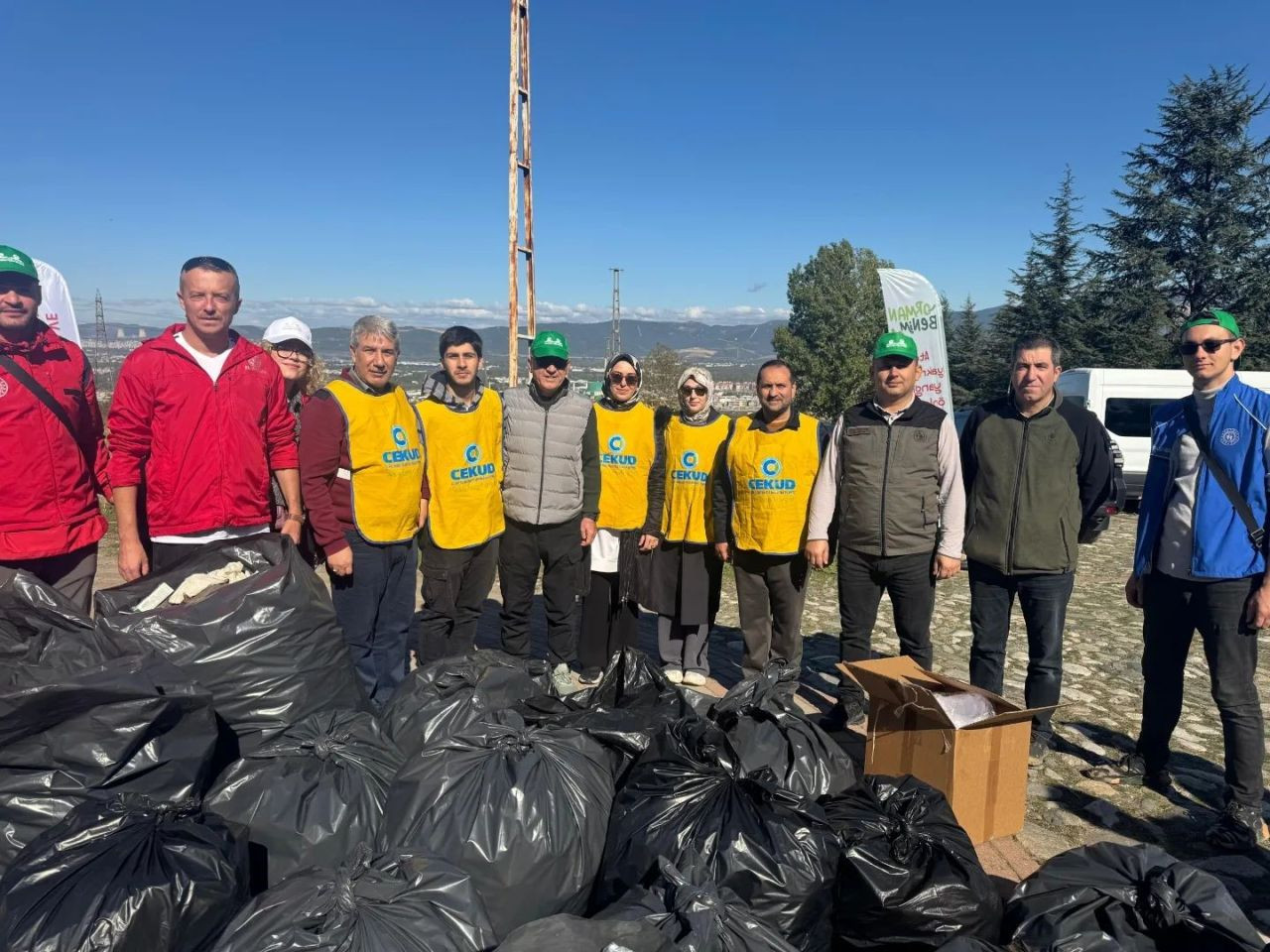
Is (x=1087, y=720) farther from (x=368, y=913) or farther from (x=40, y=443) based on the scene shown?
(x=40, y=443)

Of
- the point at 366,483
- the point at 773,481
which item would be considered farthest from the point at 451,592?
the point at 773,481

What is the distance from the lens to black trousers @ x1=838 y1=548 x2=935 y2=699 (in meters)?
3.66

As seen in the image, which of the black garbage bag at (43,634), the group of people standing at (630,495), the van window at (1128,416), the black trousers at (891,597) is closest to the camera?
the black garbage bag at (43,634)

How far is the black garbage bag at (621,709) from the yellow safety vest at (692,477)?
1.41 m

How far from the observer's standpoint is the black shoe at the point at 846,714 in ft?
13.0

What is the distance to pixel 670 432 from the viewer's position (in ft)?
14.5

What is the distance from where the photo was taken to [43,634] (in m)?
2.52

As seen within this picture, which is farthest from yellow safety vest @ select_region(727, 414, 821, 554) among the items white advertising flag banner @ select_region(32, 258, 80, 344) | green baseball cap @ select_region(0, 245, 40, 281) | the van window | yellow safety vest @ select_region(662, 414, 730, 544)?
the van window

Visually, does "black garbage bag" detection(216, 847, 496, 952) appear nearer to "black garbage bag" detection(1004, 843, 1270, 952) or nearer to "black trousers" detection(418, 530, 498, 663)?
"black garbage bag" detection(1004, 843, 1270, 952)

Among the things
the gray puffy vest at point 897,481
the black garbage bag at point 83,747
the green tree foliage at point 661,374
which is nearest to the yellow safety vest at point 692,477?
the gray puffy vest at point 897,481

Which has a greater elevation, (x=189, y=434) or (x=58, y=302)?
(x=58, y=302)

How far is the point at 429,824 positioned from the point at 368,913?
1.66 ft

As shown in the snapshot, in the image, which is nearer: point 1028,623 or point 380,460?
point 380,460

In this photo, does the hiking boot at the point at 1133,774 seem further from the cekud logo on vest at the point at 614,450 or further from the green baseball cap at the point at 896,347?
the cekud logo on vest at the point at 614,450
